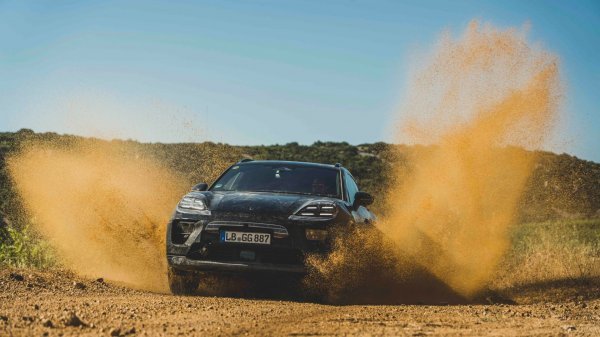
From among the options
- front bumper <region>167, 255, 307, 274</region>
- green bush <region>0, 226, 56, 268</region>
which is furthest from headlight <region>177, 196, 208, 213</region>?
green bush <region>0, 226, 56, 268</region>

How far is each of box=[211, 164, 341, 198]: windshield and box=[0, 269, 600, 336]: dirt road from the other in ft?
5.70

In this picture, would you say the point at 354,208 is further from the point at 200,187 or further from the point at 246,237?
the point at 200,187

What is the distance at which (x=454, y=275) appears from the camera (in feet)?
37.3

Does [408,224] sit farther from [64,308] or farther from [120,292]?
[64,308]

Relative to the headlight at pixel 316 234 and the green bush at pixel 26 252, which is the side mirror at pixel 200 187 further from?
the green bush at pixel 26 252

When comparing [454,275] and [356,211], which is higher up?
[356,211]

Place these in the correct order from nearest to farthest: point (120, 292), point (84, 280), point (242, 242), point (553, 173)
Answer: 1. point (242, 242)
2. point (120, 292)
3. point (84, 280)
4. point (553, 173)

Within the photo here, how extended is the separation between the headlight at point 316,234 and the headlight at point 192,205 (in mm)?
1253

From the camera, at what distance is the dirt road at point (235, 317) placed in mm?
5182

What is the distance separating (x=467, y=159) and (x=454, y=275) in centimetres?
396

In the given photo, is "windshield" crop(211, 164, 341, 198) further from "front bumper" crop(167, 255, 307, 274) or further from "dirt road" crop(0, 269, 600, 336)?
"dirt road" crop(0, 269, 600, 336)

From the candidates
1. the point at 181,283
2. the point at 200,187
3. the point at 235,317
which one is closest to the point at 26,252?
the point at 200,187

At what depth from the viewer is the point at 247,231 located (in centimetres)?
778

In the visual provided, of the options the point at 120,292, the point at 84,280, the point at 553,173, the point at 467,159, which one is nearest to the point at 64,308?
the point at 120,292
